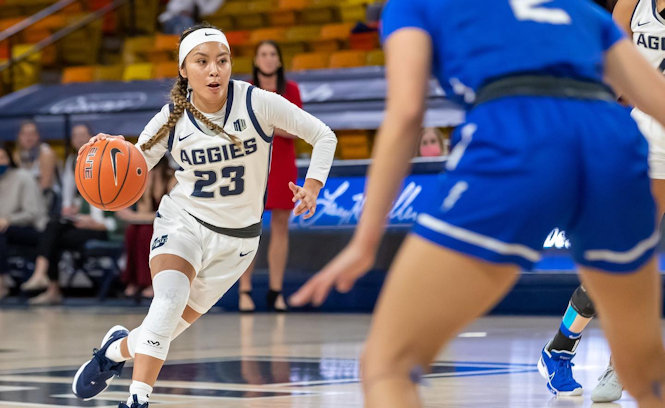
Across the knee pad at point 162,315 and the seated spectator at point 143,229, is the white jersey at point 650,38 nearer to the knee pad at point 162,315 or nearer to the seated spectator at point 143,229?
the knee pad at point 162,315

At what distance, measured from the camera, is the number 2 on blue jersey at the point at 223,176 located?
5.25m

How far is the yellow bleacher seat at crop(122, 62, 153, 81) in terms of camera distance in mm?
16828

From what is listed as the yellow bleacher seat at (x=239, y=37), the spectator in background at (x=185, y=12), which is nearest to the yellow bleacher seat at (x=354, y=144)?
the yellow bleacher seat at (x=239, y=37)

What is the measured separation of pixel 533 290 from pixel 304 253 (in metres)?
2.19

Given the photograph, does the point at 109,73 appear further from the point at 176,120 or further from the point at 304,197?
the point at 304,197

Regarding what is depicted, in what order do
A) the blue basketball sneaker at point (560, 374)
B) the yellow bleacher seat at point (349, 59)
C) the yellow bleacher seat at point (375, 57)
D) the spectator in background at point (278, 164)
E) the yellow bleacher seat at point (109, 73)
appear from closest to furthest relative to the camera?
the blue basketball sneaker at point (560, 374), the spectator in background at point (278, 164), the yellow bleacher seat at point (375, 57), the yellow bleacher seat at point (349, 59), the yellow bleacher seat at point (109, 73)

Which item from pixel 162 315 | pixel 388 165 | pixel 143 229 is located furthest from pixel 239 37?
pixel 388 165

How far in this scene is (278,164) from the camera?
1041 cm

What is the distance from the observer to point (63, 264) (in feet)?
43.1

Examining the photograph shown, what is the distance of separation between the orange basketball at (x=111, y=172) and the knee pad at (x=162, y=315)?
51 centimetres

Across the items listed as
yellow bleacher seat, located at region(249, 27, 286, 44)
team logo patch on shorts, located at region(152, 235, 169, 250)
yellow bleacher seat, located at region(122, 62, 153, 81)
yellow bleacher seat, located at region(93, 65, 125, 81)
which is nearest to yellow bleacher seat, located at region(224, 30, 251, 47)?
yellow bleacher seat, located at region(249, 27, 286, 44)

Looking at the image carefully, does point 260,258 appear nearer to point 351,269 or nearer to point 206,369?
point 206,369

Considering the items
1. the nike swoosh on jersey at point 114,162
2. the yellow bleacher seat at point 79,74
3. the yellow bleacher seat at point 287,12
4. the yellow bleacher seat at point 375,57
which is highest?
the nike swoosh on jersey at point 114,162

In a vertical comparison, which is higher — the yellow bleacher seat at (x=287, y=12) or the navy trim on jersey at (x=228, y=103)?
the navy trim on jersey at (x=228, y=103)
